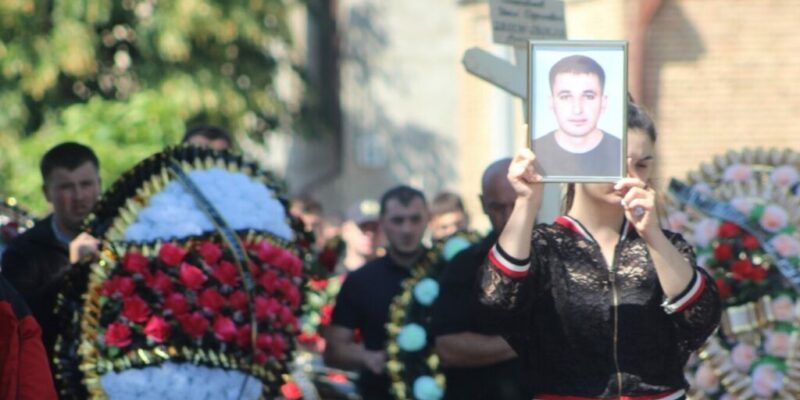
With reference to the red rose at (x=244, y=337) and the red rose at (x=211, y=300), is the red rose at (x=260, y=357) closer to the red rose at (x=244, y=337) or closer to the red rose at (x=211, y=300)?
the red rose at (x=244, y=337)

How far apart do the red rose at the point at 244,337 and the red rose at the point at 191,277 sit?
263mm

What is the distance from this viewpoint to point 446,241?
345 inches

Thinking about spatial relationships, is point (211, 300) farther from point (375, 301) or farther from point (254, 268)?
point (375, 301)

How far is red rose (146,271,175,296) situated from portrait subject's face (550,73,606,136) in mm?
2512

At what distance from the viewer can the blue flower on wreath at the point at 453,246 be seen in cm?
855

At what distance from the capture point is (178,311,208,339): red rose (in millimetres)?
7277

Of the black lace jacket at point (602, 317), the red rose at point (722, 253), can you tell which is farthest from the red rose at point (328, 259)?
the black lace jacket at point (602, 317)

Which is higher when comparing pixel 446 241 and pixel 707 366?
pixel 446 241

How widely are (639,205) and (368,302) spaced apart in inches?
177

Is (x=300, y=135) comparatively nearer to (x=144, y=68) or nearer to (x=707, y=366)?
(x=144, y=68)

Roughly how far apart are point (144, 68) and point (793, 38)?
8803 mm

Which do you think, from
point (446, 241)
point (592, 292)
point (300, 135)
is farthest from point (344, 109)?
point (592, 292)

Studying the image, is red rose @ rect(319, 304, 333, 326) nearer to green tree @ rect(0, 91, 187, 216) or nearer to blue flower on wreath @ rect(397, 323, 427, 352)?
green tree @ rect(0, 91, 187, 216)

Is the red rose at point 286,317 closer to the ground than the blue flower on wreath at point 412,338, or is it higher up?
higher up
